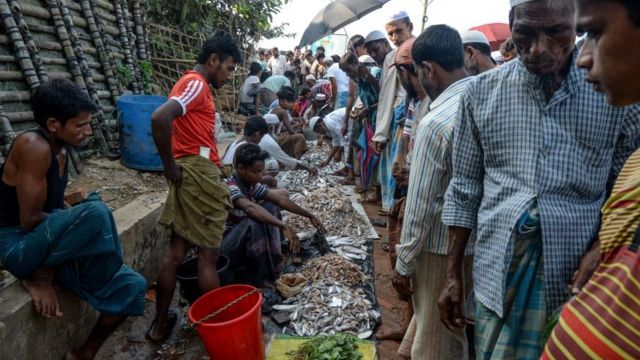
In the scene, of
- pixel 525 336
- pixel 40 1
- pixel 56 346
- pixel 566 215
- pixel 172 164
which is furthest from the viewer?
pixel 40 1

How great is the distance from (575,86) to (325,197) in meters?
4.76

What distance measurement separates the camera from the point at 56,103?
93.1 inches

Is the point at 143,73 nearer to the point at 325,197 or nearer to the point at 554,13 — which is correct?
the point at 325,197

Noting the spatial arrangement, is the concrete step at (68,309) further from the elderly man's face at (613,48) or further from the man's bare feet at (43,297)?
the elderly man's face at (613,48)

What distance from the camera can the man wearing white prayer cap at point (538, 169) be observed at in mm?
1546

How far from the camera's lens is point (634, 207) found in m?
0.78

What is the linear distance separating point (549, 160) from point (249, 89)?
9.26 meters

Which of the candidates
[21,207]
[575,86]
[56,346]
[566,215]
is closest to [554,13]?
[575,86]

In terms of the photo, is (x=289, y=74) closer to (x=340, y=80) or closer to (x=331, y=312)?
(x=340, y=80)

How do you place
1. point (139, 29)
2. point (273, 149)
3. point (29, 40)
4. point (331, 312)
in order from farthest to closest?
point (139, 29)
point (273, 149)
point (29, 40)
point (331, 312)

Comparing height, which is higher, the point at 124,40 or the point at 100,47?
the point at 124,40

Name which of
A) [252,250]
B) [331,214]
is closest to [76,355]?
[252,250]

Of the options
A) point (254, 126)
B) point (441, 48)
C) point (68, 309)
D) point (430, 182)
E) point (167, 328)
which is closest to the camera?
point (430, 182)

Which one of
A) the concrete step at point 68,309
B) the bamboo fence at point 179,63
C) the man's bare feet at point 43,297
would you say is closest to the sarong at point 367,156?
the bamboo fence at point 179,63
